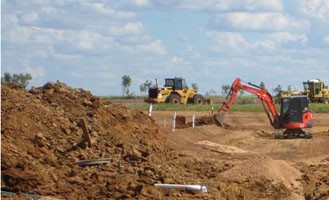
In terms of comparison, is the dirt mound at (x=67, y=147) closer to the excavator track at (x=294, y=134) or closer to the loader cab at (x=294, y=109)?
the loader cab at (x=294, y=109)

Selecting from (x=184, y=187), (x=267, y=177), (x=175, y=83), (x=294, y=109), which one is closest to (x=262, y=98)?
(x=294, y=109)

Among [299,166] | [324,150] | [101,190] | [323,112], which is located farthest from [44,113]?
[323,112]

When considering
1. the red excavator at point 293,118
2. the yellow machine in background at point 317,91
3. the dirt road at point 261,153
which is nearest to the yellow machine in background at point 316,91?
the yellow machine in background at point 317,91

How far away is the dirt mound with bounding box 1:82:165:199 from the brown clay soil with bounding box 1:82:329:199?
2 cm

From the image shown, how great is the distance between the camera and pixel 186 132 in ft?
127

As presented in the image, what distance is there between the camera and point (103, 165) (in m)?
18.3

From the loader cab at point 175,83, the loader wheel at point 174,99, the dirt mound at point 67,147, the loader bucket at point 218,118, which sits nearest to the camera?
the dirt mound at point 67,147

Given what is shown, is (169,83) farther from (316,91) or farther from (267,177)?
(267,177)

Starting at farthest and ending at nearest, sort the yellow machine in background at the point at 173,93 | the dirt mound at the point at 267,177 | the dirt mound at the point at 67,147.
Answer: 1. the yellow machine in background at the point at 173,93
2. the dirt mound at the point at 267,177
3. the dirt mound at the point at 67,147

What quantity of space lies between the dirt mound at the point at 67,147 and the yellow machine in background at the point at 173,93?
44801mm

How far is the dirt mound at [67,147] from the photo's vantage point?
16406 mm

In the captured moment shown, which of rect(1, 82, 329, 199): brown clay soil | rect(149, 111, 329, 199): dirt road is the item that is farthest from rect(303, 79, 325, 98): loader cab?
rect(1, 82, 329, 199): brown clay soil

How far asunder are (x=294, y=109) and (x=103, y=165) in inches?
892

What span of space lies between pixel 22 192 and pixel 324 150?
61.8ft
